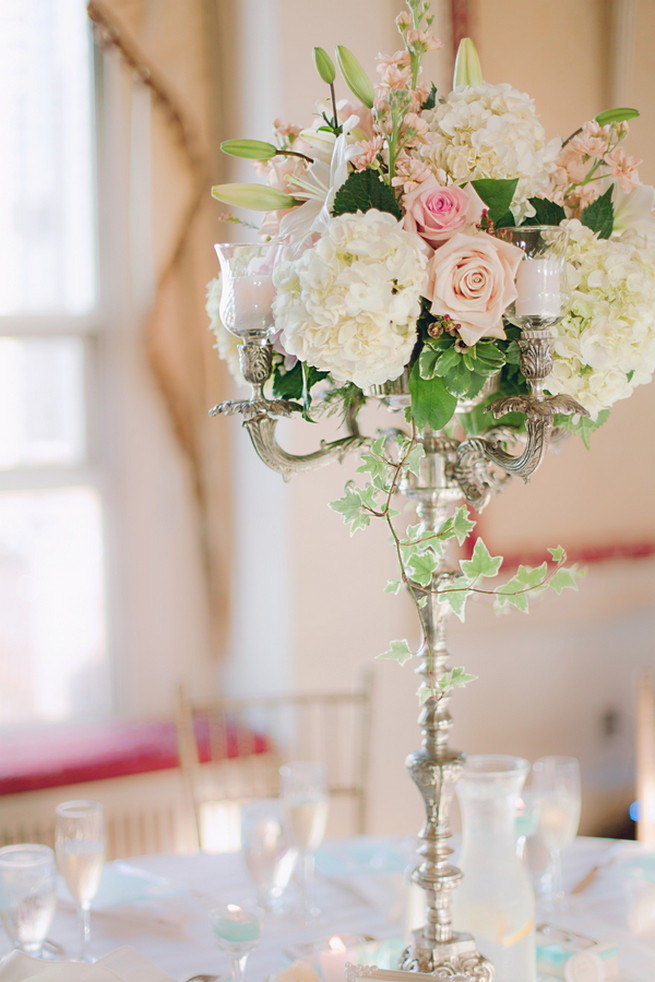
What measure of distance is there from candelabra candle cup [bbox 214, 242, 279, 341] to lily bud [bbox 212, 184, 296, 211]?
4 cm

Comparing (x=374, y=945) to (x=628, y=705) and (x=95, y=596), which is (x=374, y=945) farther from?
(x=628, y=705)

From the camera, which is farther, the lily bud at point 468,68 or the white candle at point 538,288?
the lily bud at point 468,68

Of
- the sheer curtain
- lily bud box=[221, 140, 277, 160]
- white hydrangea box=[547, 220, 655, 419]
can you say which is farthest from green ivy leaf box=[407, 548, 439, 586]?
the sheer curtain

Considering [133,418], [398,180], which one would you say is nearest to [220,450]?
[133,418]

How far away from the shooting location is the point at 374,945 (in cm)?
123

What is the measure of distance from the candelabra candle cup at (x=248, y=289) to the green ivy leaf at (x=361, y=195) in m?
0.11

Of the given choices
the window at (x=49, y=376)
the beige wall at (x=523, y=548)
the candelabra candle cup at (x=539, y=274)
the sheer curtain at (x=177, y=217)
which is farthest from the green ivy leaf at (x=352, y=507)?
the window at (x=49, y=376)

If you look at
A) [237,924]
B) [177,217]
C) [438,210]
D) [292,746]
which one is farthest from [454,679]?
[177,217]

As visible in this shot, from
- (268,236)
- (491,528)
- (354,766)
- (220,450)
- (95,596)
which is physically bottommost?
(354,766)

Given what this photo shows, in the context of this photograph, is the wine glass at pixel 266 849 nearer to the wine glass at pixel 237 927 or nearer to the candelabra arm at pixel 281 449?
the wine glass at pixel 237 927

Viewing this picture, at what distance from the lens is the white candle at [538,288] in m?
0.93

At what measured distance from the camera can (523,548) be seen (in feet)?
9.21

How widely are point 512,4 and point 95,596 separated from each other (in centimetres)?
192

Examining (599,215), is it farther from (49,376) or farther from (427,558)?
(49,376)
